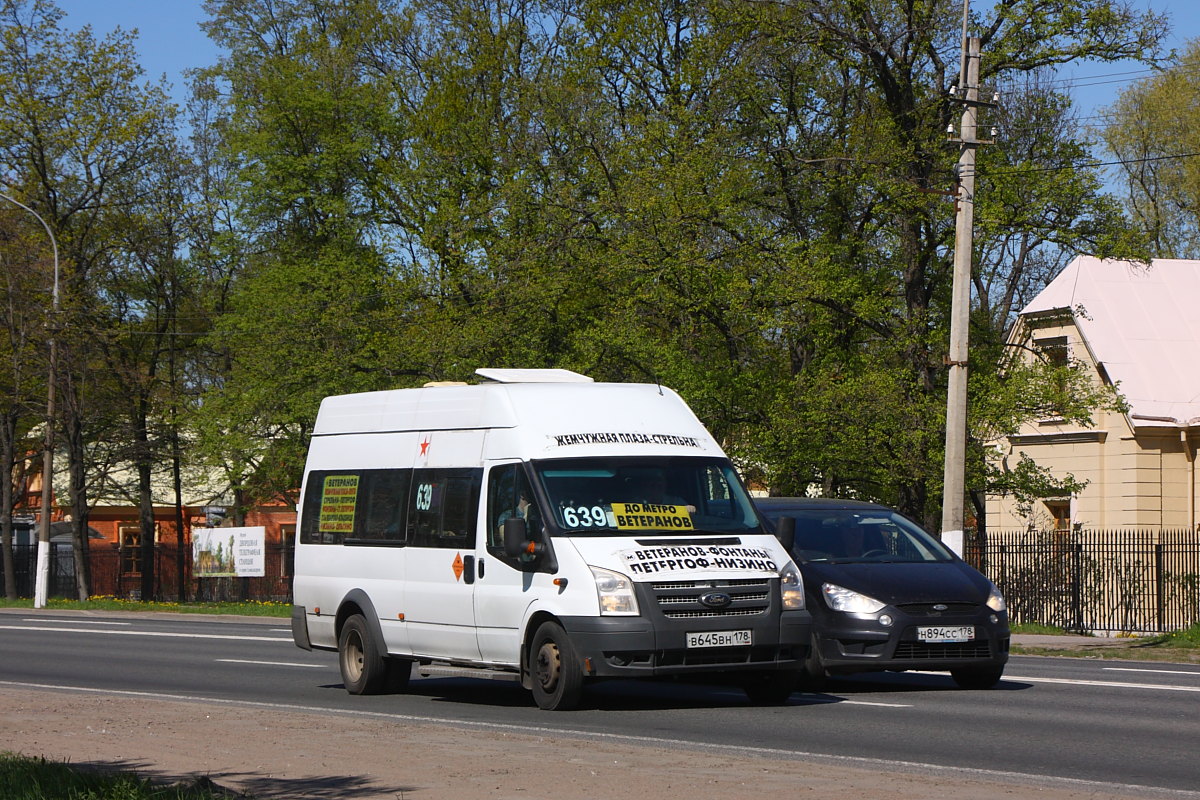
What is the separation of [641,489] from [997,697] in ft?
11.5

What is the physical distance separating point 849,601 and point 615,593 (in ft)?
8.43

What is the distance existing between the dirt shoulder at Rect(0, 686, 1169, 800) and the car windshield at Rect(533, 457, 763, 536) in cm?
204

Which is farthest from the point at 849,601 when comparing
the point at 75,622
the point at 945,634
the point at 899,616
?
the point at 75,622

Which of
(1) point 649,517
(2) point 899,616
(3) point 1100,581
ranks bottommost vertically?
(3) point 1100,581

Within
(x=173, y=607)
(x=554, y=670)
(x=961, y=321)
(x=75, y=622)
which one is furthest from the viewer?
(x=173, y=607)

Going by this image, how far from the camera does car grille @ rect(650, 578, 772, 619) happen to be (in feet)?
40.9

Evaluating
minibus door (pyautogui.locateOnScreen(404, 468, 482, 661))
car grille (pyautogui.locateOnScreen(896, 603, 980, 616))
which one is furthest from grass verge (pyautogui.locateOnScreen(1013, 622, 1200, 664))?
minibus door (pyautogui.locateOnScreen(404, 468, 482, 661))

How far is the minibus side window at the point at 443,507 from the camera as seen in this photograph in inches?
548

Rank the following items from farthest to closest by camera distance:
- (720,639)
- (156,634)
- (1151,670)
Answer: (156,634), (1151,670), (720,639)

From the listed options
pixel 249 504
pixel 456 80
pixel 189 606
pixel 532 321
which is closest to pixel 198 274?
pixel 249 504

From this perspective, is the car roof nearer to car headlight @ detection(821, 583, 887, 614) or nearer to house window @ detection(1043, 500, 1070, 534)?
car headlight @ detection(821, 583, 887, 614)

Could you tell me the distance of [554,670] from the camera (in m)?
12.8

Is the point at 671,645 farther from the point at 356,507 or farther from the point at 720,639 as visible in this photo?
the point at 356,507

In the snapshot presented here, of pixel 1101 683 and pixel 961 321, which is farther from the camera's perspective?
pixel 961 321
